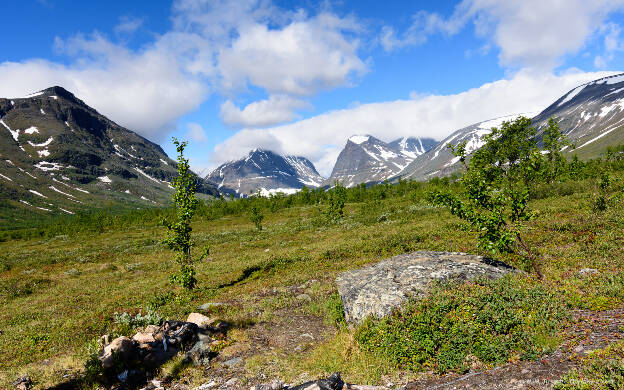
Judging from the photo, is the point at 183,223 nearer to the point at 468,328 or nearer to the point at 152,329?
the point at 152,329

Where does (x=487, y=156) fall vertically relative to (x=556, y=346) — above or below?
above

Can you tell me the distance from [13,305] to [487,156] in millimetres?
45306

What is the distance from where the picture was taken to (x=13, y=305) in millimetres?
26797

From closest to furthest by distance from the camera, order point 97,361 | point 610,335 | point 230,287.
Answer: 1. point 610,335
2. point 97,361
3. point 230,287

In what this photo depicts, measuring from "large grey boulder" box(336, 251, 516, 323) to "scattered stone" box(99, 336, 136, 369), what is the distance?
28.2 feet

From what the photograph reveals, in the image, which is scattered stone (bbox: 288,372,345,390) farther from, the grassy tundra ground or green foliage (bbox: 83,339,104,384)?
green foliage (bbox: 83,339,104,384)

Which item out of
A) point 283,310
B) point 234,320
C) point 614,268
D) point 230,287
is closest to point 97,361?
point 234,320

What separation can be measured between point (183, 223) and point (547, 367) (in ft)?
72.4

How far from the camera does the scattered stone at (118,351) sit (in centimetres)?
1112

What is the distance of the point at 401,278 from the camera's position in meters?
13.4

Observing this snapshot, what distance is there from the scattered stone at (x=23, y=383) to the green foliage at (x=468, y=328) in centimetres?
1164

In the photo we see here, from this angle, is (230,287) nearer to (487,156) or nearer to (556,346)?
(556,346)

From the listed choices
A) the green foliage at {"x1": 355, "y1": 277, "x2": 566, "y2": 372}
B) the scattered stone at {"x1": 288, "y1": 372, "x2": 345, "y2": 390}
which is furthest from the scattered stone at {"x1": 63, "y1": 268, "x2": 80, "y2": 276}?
the scattered stone at {"x1": 288, "y1": 372, "x2": 345, "y2": 390}

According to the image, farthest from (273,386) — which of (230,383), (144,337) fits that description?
(144,337)
